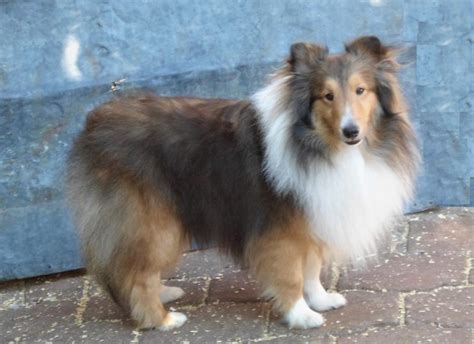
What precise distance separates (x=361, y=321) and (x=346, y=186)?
81 centimetres

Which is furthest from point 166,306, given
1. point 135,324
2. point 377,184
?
point 377,184

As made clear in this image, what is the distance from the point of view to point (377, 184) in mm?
4754

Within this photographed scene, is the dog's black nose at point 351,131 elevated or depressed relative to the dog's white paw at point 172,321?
elevated

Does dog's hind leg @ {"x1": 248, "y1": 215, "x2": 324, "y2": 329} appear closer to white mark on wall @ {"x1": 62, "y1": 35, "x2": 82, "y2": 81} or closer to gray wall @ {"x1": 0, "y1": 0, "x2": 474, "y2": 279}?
gray wall @ {"x1": 0, "y1": 0, "x2": 474, "y2": 279}

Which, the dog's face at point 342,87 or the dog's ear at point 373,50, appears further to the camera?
the dog's ear at point 373,50

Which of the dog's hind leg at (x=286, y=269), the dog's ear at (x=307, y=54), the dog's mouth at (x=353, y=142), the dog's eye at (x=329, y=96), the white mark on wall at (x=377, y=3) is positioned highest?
the white mark on wall at (x=377, y=3)

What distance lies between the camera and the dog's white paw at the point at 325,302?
514 centimetres

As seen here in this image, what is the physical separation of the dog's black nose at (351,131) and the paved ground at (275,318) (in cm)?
113

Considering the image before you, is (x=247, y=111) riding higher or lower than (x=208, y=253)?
higher

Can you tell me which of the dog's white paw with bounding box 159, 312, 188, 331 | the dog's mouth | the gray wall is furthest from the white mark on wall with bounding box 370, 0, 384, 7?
the dog's white paw with bounding box 159, 312, 188, 331

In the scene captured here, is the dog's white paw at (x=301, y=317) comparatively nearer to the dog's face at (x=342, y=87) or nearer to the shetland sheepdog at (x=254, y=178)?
the shetland sheepdog at (x=254, y=178)

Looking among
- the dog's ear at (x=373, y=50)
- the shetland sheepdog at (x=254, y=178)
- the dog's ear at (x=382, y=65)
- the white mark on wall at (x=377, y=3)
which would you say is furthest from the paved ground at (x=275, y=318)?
the white mark on wall at (x=377, y=3)

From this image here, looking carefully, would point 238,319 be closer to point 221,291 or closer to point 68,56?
point 221,291

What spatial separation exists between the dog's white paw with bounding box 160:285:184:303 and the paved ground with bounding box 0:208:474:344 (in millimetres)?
51
